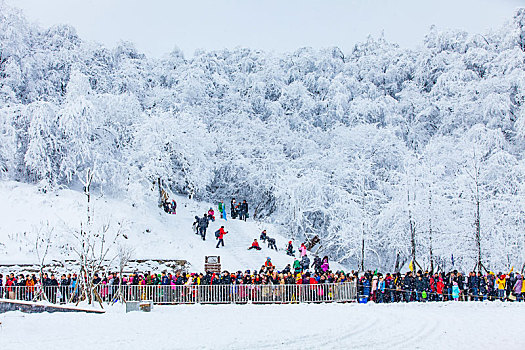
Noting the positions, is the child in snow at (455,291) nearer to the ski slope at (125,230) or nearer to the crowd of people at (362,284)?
the crowd of people at (362,284)

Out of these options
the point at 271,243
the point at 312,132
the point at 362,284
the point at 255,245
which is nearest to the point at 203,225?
the point at 255,245

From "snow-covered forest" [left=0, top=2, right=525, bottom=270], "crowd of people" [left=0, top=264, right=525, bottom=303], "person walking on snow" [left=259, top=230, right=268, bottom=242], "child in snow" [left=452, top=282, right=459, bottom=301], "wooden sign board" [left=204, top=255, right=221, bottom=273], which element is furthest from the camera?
"person walking on snow" [left=259, top=230, right=268, bottom=242]

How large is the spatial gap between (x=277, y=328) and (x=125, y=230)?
20.1m

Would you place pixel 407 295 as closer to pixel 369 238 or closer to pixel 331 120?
pixel 369 238

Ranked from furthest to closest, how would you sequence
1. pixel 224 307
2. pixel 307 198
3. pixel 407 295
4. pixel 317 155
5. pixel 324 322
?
pixel 317 155, pixel 307 198, pixel 407 295, pixel 224 307, pixel 324 322

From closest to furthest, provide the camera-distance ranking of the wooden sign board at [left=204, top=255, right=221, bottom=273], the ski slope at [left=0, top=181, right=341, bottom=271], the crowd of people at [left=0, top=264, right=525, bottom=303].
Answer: the crowd of people at [left=0, top=264, right=525, bottom=303], the wooden sign board at [left=204, top=255, right=221, bottom=273], the ski slope at [left=0, top=181, right=341, bottom=271]

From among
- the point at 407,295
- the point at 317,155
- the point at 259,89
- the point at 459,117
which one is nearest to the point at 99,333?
the point at 407,295

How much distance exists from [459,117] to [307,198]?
12.9 m

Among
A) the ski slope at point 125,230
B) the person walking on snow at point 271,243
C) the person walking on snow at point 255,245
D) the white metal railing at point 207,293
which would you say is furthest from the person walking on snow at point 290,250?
the white metal railing at point 207,293

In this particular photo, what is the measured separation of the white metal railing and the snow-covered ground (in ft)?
5.89

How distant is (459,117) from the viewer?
46.2m

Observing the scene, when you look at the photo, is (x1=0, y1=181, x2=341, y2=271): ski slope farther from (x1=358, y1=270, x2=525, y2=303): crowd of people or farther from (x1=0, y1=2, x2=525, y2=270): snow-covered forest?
(x1=358, y1=270, x2=525, y2=303): crowd of people

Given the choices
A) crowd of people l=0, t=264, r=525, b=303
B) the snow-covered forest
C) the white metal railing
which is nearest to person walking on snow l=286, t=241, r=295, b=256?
the snow-covered forest

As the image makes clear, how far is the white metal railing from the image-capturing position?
81.8 ft
